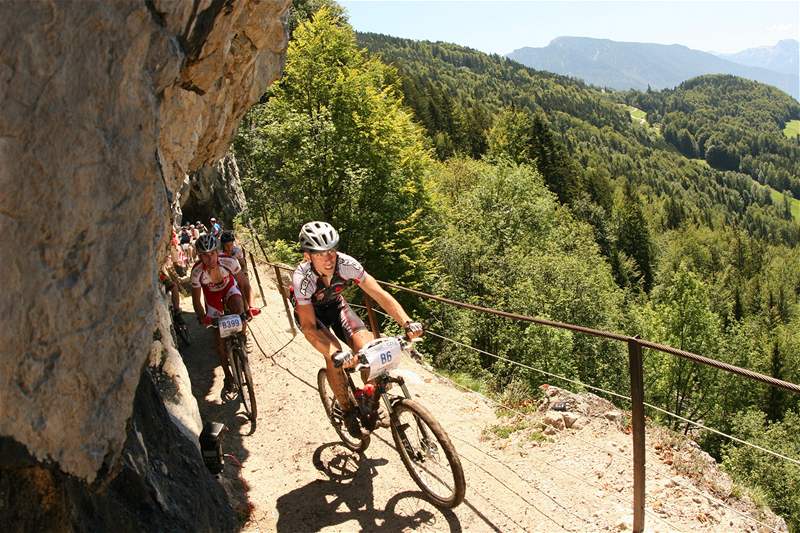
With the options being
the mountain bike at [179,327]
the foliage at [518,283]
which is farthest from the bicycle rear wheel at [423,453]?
the foliage at [518,283]

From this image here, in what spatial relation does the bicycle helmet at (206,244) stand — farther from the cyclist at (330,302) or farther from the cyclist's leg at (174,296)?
the cyclist's leg at (174,296)

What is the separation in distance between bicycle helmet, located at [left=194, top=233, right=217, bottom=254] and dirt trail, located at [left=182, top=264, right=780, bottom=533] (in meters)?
2.46

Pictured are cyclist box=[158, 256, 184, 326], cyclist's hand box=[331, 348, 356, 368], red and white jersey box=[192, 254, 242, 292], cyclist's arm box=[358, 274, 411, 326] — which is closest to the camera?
cyclist's hand box=[331, 348, 356, 368]

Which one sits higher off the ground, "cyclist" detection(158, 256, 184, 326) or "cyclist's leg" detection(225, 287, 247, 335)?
"cyclist's leg" detection(225, 287, 247, 335)

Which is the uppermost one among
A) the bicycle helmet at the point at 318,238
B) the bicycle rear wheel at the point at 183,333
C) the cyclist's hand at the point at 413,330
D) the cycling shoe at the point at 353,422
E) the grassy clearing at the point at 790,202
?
the bicycle helmet at the point at 318,238

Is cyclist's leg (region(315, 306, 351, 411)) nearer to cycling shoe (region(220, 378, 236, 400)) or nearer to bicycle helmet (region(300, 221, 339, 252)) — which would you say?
bicycle helmet (region(300, 221, 339, 252))

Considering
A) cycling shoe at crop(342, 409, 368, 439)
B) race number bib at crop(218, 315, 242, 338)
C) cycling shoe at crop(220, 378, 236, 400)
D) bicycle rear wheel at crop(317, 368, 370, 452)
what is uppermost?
race number bib at crop(218, 315, 242, 338)

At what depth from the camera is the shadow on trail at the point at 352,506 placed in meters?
5.17

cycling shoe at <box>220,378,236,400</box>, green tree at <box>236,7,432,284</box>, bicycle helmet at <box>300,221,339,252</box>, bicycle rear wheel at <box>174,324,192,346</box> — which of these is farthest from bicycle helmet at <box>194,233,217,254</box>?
green tree at <box>236,7,432,284</box>

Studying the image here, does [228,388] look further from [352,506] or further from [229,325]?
[352,506]

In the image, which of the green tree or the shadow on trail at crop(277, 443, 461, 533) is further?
the green tree

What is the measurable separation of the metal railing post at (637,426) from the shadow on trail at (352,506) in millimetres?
1565

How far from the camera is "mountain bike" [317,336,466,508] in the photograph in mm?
4828

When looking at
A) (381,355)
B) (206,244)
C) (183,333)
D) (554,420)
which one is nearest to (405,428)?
(381,355)
